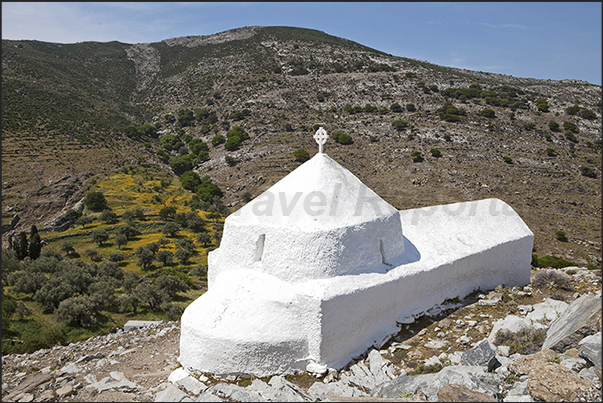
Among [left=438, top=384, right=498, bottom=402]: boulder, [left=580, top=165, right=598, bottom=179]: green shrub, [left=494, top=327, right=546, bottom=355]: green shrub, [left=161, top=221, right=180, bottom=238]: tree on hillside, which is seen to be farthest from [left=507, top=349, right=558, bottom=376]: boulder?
[left=580, top=165, right=598, bottom=179]: green shrub

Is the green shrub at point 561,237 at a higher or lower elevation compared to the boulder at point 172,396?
lower

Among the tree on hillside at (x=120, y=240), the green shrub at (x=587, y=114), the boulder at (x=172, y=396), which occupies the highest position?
the green shrub at (x=587, y=114)

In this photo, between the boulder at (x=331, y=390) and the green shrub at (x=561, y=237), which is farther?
the green shrub at (x=561, y=237)

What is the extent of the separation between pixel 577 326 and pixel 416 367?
2.91 metres

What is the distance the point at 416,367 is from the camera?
7.87m

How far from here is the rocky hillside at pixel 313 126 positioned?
1265 inches

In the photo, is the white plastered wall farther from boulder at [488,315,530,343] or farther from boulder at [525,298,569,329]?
boulder at [525,298,569,329]

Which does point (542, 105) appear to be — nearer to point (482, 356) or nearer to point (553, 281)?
point (553, 281)

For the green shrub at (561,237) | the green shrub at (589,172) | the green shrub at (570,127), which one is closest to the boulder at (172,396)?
the green shrub at (561,237)

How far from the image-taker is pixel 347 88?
5244cm

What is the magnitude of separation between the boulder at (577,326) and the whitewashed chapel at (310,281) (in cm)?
300

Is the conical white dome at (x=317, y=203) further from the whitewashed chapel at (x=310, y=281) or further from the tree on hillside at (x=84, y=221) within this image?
the tree on hillside at (x=84, y=221)

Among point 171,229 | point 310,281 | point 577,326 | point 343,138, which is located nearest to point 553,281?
point 577,326

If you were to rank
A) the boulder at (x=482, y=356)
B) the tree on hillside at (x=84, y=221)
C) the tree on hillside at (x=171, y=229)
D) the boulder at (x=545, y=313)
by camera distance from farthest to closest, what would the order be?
the tree on hillside at (x=84, y=221), the tree on hillside at (x=171, y=229), the boulder at (x=545, y=313), the boulder at (x=482, y=356)
